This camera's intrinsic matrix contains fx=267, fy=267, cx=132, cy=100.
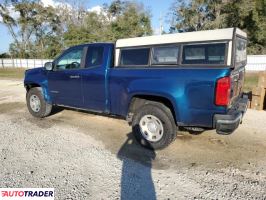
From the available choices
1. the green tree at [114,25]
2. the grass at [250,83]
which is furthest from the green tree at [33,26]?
the grass at [250,83]

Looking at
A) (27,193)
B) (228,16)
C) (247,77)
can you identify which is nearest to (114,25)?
(228,16)

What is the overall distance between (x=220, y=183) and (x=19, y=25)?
4955cm

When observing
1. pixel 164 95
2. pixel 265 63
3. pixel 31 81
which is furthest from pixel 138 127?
pixel 265 63

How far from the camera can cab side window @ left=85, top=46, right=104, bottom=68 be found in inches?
220

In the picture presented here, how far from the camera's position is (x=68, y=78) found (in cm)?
616

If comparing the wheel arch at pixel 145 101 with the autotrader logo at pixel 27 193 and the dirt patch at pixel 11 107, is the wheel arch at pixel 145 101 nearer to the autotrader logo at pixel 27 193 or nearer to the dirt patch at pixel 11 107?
the autotrader logo at pixel 27 193

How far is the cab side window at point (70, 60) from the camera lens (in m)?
6.06

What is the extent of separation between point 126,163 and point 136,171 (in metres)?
0.33

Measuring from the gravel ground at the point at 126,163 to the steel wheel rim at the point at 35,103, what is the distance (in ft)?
2.69

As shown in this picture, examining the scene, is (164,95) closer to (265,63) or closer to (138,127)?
(138,127)

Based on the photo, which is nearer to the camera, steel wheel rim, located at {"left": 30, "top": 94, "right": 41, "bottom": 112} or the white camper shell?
the white camper shell

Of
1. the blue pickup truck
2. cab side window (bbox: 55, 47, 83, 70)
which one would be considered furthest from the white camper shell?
cab side window (bbox: 55, 47, 83, 70)

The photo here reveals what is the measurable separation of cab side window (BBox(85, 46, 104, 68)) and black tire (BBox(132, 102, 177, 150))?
1.43 m

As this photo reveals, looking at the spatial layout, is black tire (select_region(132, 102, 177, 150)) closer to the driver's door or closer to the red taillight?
the red taillight
